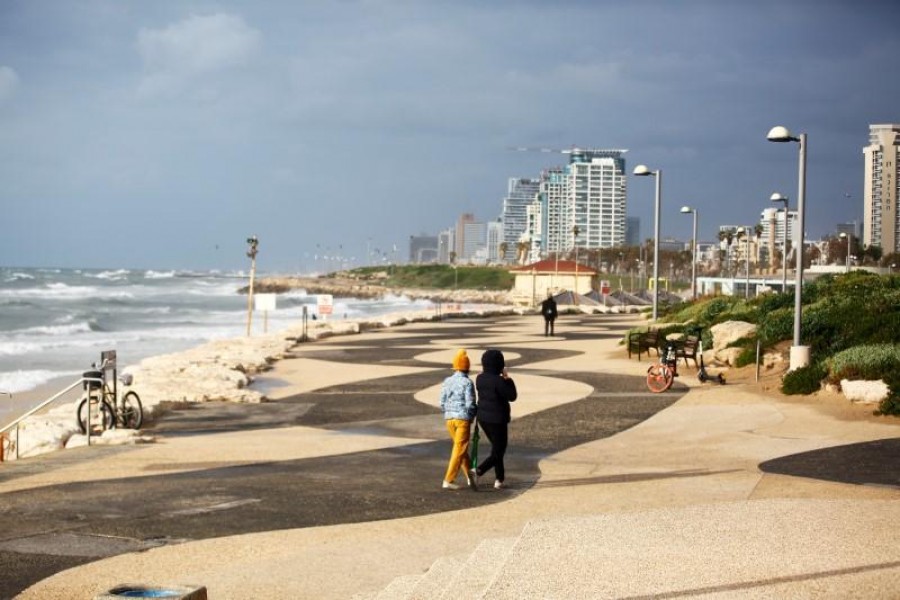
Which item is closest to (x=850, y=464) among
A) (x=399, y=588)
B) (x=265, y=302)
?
(x=399, y=588)

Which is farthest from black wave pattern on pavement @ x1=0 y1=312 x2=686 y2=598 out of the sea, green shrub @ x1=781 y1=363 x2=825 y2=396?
the sea

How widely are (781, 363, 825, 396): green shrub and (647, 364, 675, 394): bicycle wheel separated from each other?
94.2 inches

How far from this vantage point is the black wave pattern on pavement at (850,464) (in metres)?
12.4

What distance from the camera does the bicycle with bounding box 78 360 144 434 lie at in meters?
16.8

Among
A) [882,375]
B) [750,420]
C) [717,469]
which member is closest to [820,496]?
[717,469]

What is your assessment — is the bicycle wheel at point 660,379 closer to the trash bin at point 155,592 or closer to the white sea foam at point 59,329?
the trash bin at point 155,592

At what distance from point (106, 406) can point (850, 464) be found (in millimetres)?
10966

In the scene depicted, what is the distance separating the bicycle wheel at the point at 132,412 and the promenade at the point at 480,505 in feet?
1.69

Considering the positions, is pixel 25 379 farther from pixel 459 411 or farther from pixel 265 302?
pixel 459 411

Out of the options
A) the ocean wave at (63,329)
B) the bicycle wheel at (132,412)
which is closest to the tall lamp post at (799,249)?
the bicycle wheel at (132,412)

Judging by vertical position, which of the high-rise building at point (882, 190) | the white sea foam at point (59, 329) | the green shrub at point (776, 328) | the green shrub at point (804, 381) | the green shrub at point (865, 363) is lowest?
the white sea foam at point (59, 329)

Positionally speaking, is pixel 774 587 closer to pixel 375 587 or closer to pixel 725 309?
pixel 375 587

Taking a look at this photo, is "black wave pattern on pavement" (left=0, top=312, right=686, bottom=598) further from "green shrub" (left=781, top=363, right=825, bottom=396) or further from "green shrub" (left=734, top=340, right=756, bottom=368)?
"green shrub" (left=734, top=340, right=756, bottom=368)

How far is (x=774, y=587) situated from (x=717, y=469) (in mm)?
6592
